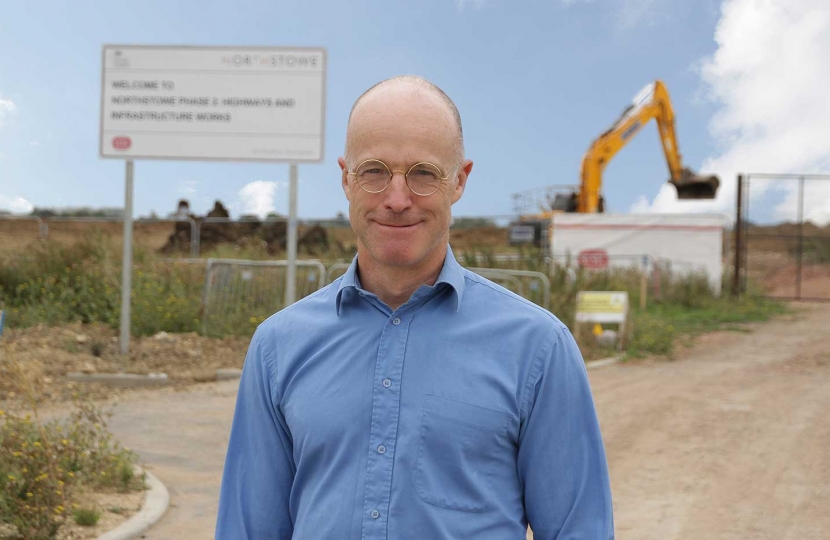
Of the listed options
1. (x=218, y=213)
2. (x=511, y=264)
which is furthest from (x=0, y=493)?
(x=218, y=213)

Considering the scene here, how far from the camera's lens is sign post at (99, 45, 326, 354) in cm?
1270

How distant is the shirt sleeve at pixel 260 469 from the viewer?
2.21m

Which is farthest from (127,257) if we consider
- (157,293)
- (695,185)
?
(695,185)

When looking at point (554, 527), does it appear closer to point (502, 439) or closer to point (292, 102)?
point (502, 439)

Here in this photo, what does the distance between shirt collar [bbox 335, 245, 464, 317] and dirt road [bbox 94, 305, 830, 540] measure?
429 centimetres

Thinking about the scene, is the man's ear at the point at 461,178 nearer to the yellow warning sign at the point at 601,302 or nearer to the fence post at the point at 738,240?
the yellow warning sign at the point at 601,302

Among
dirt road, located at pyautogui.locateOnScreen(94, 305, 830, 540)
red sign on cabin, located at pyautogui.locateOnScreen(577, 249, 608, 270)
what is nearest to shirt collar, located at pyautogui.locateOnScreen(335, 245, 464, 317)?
dirt road, located at pyautogui.locateOnScreen(94, 305, 830, 540)

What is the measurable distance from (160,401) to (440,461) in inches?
364

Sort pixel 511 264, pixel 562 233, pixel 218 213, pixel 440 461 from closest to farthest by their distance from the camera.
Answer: pixel 440 461, pixel 511 264, pixel 562 233, pixel 218 213

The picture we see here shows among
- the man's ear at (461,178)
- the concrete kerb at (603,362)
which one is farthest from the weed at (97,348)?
the man's ear at (461,178)

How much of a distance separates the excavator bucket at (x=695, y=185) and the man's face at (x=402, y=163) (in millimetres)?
28745

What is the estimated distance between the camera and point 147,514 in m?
6.18

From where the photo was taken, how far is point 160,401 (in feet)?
35.1

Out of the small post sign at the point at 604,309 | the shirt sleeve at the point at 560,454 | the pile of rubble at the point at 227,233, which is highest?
the pile of rubble at the point at 227,233
